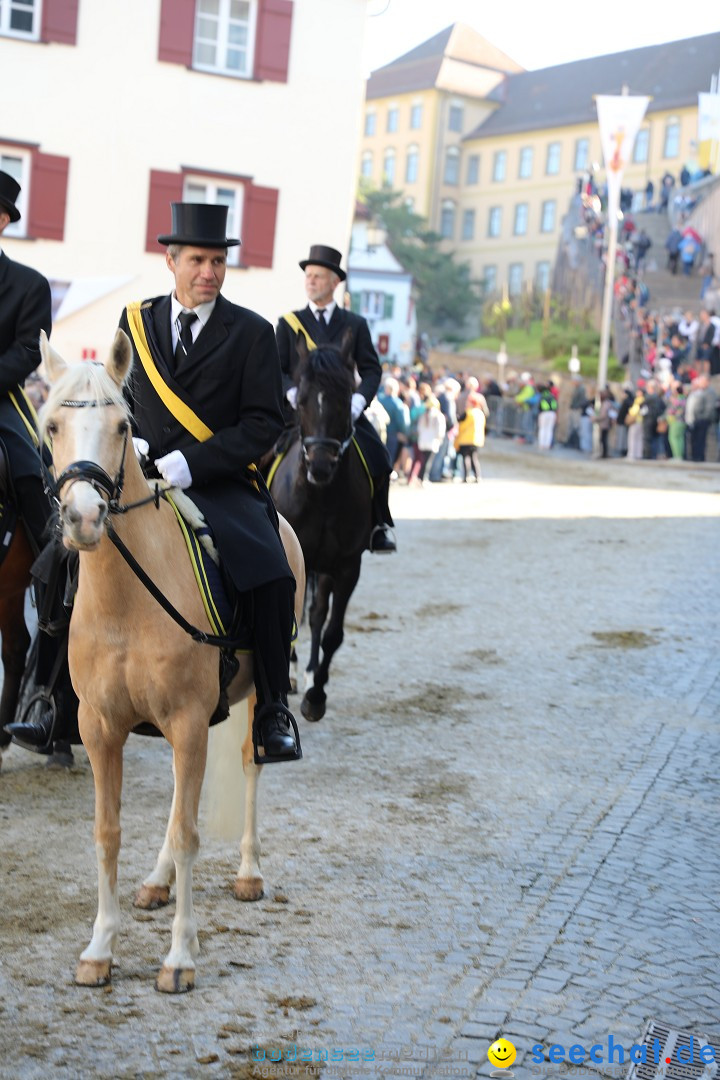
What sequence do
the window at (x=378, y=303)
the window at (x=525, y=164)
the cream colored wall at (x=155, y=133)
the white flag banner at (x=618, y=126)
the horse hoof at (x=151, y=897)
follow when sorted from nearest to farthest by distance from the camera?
1. the horse hoof at (x=151, y=897)
2. the cream colored wall at (x=155, y=133)
3. the white flag banner at (x=618, y=126)
4. the window at (x=378, y=303)
5. the window at (x=525, y=164)

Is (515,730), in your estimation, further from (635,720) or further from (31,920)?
(31,920)

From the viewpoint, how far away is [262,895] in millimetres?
6016

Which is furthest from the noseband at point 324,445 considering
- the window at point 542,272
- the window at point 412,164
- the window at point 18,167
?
the window at point 412,164

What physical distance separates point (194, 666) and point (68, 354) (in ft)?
82.6

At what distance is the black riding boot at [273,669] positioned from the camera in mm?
5562

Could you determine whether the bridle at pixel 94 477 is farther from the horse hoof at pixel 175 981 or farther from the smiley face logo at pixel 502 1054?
the smiley face logo at pixel 502 1054

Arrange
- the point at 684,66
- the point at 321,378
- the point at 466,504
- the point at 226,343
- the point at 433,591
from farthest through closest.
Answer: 1. the point at 684,66
2. the point at 466,504
3. the point at 433,591
4. the point at 321,378
5. the point at 226,343

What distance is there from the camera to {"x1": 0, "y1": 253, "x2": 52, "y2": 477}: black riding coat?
718 cm

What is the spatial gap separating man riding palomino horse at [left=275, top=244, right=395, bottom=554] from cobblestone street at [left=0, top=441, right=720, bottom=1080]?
167 cm

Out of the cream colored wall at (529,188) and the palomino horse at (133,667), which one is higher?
the cream colored wall at (529,188)

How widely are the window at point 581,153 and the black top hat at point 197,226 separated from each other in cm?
10305

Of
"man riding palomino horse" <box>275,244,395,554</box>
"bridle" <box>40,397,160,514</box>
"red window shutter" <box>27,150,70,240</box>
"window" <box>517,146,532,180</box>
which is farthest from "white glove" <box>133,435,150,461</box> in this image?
"window" <box>517,146,532,180</box>

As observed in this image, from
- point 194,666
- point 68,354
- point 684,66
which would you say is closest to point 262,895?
point 194,666

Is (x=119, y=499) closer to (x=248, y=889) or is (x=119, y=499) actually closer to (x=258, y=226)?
(x=248, y=889)
